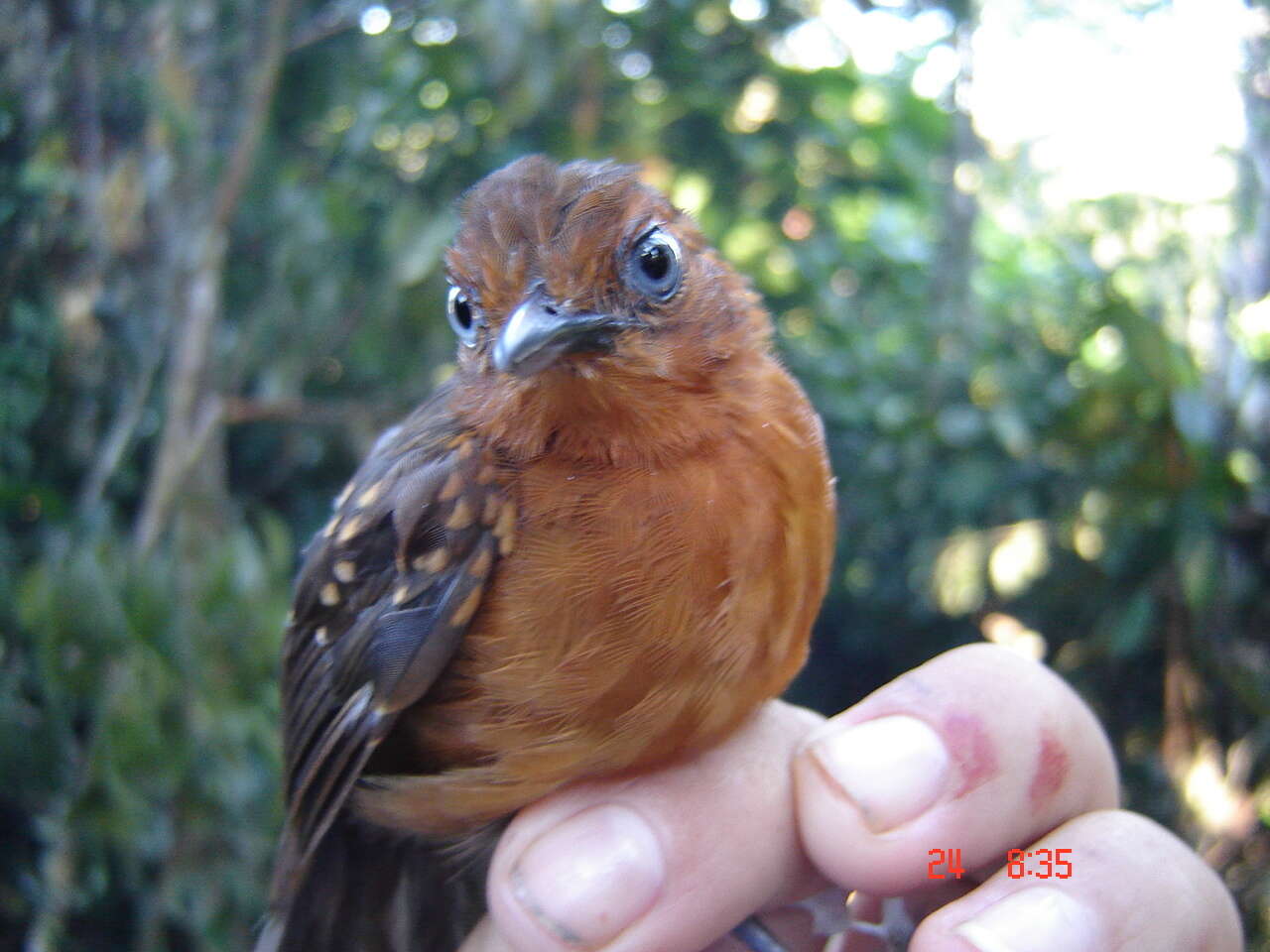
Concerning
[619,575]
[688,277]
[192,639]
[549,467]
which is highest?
[688,277]

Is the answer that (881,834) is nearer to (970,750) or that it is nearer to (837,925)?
(970,750)

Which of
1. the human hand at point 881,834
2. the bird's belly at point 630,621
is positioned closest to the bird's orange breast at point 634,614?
the bird's belly at point 630,621

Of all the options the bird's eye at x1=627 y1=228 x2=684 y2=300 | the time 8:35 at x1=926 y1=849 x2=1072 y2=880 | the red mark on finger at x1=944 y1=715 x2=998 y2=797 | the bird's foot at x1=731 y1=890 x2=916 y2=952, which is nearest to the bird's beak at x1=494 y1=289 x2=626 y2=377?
the bird's eye at x1=627 y1=228 x2=684 y2=300

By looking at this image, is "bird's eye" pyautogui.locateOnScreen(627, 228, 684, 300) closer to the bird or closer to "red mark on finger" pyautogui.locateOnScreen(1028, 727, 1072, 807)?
the bird

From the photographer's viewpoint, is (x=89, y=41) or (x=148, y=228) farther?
(x=148, y=228)

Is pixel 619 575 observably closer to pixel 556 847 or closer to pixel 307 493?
pixel 556 847

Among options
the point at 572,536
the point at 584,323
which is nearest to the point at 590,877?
the point at 572,536

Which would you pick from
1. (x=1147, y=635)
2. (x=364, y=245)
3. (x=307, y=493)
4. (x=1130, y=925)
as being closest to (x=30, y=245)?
(x=364, y=245)

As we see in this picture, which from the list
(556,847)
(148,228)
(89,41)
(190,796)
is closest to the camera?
(556,847)
